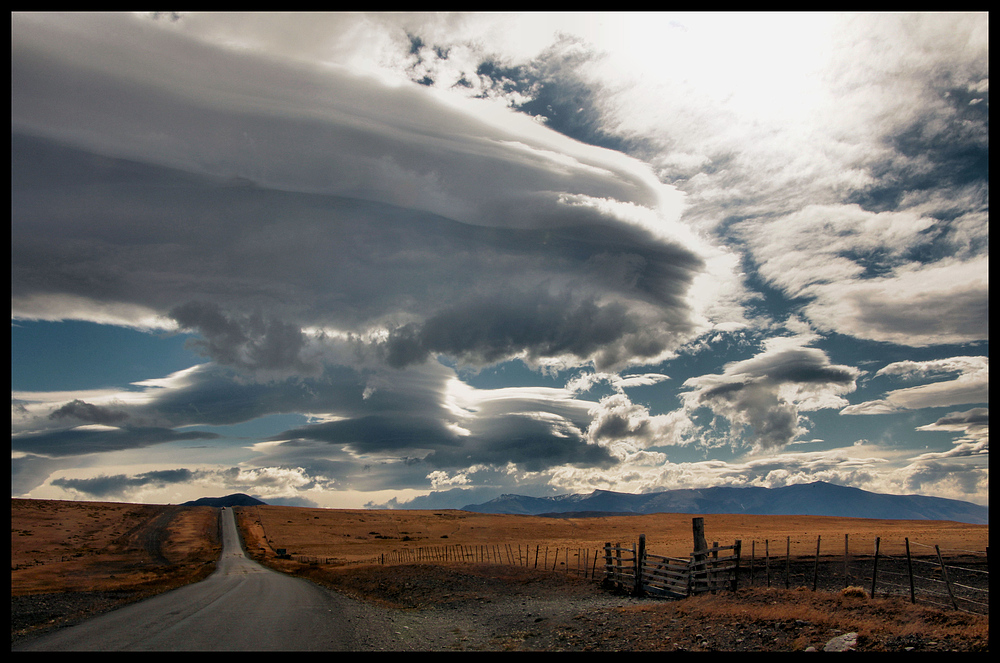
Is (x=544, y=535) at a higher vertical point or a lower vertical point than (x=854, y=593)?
lower

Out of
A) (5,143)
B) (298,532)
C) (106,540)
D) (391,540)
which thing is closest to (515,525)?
(391,540)

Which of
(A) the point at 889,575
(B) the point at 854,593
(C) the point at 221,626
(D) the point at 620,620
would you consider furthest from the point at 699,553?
(A) the point at 889,575

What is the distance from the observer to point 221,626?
55.6 feet

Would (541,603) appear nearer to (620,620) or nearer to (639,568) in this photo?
(639,568)

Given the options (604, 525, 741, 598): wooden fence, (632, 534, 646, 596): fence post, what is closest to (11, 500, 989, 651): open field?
(604, 525, 741, 598): wooden fence

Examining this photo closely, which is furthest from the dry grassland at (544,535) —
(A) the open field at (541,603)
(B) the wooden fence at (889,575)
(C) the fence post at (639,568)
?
(C) the fence post at (639,568)

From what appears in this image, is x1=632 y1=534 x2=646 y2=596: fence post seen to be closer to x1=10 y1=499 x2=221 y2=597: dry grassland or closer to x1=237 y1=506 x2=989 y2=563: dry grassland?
x1=10 y1=499 x2=221 y2=597: dry grassland

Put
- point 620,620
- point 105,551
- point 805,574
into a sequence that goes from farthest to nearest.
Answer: point 105,551 < point 805,574 < point 620,620

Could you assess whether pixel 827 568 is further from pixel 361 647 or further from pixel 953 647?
pixel 361 647

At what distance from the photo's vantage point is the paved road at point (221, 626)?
559 inches

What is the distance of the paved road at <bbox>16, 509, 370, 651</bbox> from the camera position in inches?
559

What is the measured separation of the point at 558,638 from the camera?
53.7 ft

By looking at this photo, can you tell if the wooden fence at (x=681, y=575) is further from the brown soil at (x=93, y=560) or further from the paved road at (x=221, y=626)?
the brown soil at (x=93, y=560)

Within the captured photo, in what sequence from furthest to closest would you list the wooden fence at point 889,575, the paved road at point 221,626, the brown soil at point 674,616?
1. the wooden fence at point 889,575
2. the paved road at point 221,626
3. the brown soil at point 674,616
